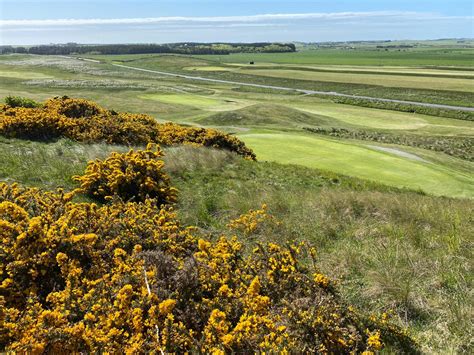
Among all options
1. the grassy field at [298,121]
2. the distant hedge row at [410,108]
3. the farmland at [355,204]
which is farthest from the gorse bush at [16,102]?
the distant hedge row at [410,108]

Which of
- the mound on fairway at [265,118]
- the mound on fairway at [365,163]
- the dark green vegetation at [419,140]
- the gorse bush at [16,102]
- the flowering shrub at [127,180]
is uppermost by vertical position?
the gorse bush at [16,102]

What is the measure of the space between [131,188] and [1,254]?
15.7ft

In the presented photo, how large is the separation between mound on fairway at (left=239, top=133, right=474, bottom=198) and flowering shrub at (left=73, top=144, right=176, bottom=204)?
1268 cm

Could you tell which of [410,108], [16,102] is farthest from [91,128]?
[410,108]

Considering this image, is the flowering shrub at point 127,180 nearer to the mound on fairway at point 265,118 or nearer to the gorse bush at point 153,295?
the gorse bush at point 153,295

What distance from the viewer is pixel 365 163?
23.7 m

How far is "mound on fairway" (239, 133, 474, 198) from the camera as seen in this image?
20.8m

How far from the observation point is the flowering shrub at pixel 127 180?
10.3 m

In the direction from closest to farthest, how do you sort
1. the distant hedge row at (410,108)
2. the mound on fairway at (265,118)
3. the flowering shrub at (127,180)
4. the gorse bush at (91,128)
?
1. the flowering shrub at (127,180)
2. the gorse bush at (91,128)
3. the mound on fairway at (265,118)
4. the distant hedge row at (410,108)

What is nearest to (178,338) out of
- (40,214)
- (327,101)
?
(40,214)

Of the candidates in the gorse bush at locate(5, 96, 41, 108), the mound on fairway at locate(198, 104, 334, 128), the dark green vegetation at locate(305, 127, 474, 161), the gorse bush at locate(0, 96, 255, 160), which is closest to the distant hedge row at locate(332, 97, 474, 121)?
the dark green vegetation at locate(305, 127, 474, 161)

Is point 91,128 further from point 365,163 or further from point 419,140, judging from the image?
point 419,140

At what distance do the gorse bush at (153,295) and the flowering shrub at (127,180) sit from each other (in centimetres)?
252

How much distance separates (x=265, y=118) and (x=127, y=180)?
3769 centimetres
